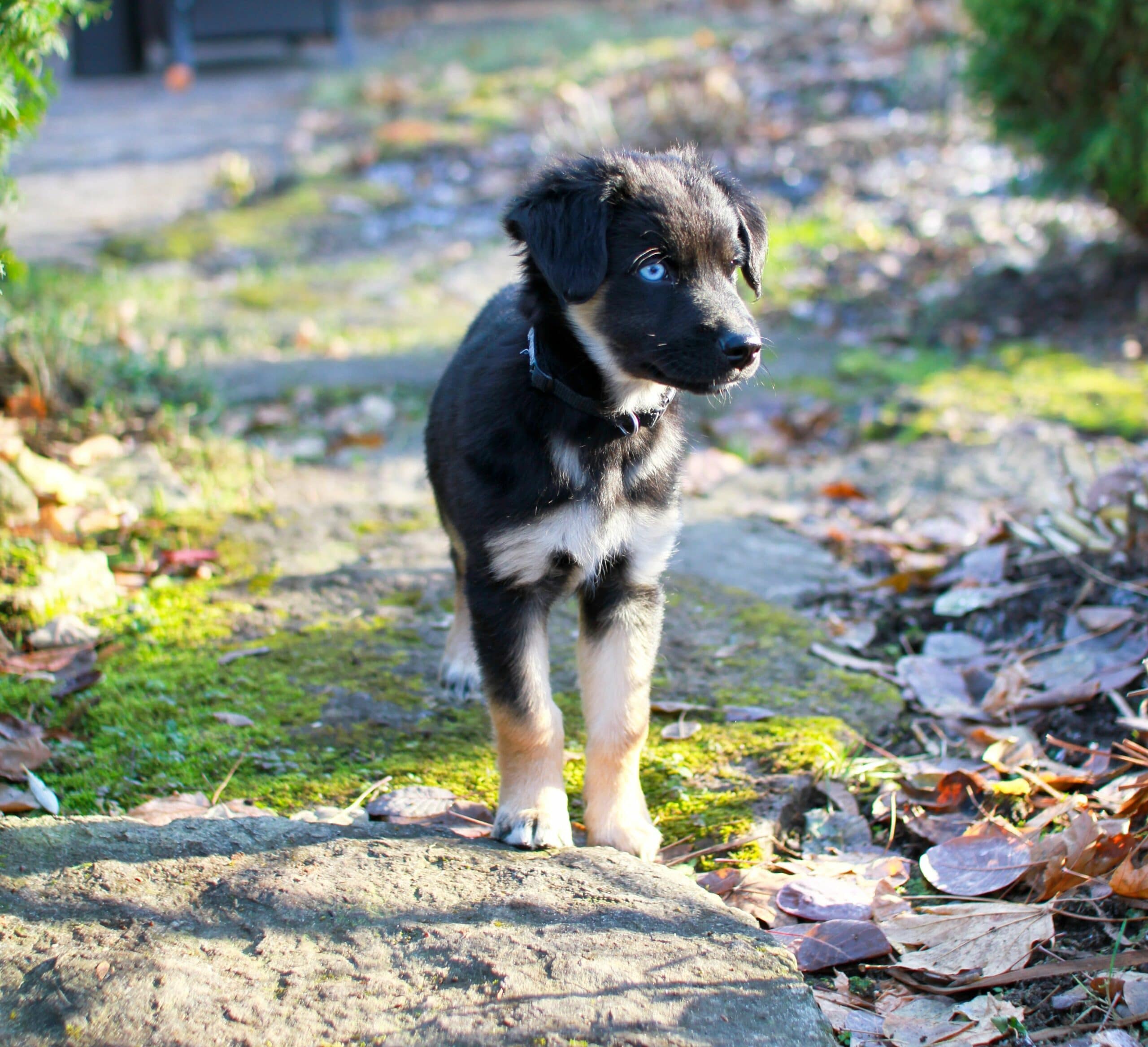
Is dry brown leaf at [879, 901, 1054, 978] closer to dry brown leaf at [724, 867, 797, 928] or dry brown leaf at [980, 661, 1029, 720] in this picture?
dry brown leaf at [724, 867, 797, 928]

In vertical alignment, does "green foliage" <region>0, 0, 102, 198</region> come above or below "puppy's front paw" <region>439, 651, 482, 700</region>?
above

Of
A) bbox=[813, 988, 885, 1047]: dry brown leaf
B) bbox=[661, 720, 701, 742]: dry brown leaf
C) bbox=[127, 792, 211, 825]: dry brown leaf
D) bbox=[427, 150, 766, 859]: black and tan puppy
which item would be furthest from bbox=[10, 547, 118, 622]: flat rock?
bbox=[813, 988, 885, 1047]: dry brown leaf

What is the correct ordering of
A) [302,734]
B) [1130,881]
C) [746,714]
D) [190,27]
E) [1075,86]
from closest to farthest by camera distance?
[1130,881] → [302,734] → [746,714] → [1075,86] → [190,27]

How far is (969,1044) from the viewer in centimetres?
211

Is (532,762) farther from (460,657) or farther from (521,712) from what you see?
(460,657)

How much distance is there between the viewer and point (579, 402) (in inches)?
109

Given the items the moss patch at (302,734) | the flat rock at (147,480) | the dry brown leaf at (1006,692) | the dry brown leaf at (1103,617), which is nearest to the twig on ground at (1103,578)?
the dry brown leaf at (1103,617)

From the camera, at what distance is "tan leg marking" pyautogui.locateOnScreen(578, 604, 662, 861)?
2.81m

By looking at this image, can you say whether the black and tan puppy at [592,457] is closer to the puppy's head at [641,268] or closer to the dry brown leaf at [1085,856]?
the puppy's head at [641,268]

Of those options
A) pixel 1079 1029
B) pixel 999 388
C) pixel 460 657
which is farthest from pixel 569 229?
pixel 999 388

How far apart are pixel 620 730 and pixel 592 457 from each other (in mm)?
688

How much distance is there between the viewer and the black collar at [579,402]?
9.08 feet

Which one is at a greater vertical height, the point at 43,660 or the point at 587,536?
the point at 587,536

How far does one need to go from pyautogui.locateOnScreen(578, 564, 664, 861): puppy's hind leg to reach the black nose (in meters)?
0.59
